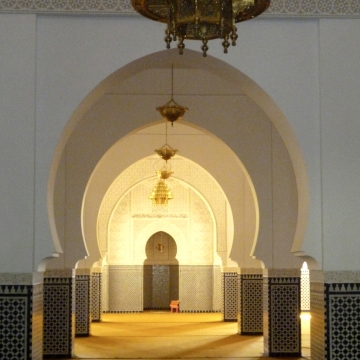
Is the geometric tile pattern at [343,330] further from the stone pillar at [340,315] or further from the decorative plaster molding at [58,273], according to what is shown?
the decorative plaster molding at [58,273]

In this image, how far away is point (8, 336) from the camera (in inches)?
166

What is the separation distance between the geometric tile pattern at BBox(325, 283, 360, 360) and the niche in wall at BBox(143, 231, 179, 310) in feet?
30.4

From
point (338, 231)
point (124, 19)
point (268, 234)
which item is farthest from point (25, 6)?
point (268, 234)

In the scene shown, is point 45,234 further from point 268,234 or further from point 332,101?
point 268,234

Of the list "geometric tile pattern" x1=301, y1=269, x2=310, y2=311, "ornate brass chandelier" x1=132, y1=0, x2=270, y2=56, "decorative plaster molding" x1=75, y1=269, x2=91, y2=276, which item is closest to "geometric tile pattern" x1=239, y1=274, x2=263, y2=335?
"decorative plaster molding" x1=75, y1=269, x2=91, y2=276

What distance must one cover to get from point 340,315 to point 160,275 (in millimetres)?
9316

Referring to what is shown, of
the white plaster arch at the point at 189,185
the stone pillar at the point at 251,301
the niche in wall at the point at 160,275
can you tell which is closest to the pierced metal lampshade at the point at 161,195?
the white plaster arch at the point at 189,185

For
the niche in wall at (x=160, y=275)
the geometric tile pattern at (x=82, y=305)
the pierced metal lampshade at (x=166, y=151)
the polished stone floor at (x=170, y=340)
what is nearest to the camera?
the polished stone floor at (x=170, y=340)

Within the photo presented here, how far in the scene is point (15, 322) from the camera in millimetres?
4246

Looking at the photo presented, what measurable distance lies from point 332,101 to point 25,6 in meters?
1.87

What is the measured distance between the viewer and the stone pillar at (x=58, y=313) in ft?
21.7

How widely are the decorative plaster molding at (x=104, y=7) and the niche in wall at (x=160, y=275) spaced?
943 cm

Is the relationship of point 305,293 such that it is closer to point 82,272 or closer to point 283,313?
point 82,272

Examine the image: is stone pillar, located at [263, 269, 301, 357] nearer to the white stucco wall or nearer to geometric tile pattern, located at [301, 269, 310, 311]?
the white stucco wall
